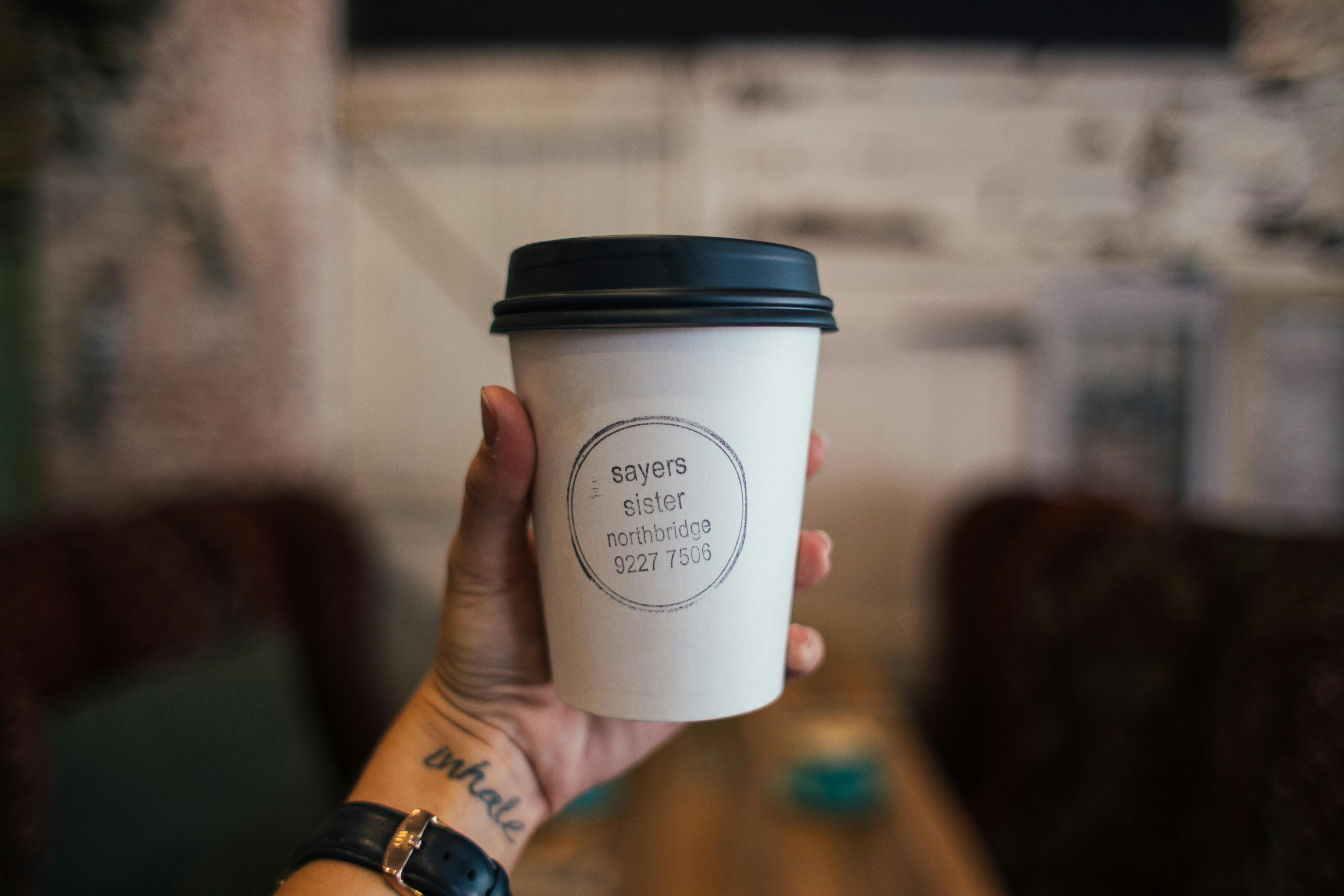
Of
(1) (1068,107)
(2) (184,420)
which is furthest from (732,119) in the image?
(2) (184,420)

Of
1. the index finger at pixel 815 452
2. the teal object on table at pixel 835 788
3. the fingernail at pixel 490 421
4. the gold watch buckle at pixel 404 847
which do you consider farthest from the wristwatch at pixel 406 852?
the teal object on table at pixel 835 788

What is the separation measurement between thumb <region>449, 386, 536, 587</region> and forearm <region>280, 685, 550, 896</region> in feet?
0.46

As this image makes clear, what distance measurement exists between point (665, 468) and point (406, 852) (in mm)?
355

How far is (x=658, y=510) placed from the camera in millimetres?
558

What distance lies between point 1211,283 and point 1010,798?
175 centimetres

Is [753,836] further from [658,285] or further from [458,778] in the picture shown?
[658,285]

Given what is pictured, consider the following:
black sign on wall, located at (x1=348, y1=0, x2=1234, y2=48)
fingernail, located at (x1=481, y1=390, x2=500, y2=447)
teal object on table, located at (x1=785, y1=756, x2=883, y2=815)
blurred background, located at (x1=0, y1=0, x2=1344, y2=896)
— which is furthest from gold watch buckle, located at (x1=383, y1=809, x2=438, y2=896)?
black sign on wall, located at (x1=348, y1=0, x2=1234, y2=48)

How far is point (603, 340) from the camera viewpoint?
55 cm

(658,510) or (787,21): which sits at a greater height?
(787,21)

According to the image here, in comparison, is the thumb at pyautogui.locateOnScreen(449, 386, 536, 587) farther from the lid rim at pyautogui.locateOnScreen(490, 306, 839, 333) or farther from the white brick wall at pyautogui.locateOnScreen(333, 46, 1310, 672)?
the white brick wall at pyautogui.locateOnScreen(333, 46, 1310, 672)

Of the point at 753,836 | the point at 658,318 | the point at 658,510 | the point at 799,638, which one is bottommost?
the point at 753,836

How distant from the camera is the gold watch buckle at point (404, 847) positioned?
1.82 ft

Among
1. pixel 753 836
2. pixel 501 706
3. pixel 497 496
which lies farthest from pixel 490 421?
pixel 753 836

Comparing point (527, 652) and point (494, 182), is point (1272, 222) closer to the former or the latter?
point (494, 182)
